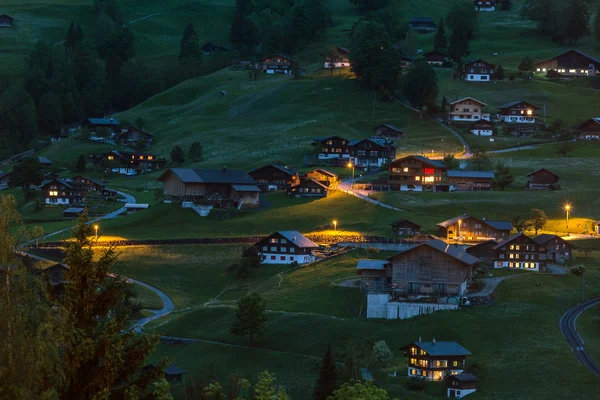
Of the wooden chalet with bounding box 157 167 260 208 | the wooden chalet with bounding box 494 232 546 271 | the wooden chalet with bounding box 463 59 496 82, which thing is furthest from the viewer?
the wooden chalet with bounding box 463 59 496 82

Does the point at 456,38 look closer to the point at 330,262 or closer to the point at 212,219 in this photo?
the point at 212,219

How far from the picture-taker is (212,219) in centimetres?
11369

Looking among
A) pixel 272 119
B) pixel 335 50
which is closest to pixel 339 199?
pixel 272 119

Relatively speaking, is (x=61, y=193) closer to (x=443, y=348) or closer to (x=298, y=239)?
(x=298, y=239)

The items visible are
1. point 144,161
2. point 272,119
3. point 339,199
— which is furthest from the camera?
point 272,119

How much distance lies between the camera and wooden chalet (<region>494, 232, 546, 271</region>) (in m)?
90.9

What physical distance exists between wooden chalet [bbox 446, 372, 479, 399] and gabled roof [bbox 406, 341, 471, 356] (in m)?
3.13

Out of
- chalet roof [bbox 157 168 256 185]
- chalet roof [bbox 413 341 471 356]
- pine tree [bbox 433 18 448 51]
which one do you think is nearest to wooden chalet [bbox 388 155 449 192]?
chalet roof [bbox 157 168 256 185]

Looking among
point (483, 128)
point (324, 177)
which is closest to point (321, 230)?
point (324, 177)

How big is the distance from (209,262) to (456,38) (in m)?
103

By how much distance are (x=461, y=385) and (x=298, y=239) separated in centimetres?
3838

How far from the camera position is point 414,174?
124 meters

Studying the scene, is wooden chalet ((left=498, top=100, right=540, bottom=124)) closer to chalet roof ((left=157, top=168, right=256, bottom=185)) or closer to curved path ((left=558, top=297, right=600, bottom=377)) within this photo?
chalet roof ((left=157, top=168, right=256, bottom=185))

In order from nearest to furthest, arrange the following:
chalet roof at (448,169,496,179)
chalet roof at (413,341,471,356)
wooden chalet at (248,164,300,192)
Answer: chalet roof at (413,341,471,356) → chalet roof at (448,169,496,179) → wooden chalet at (248,164,300,192)
